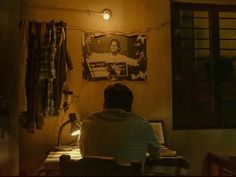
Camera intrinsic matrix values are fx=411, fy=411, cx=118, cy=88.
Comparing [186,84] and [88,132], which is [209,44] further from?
[88,132]

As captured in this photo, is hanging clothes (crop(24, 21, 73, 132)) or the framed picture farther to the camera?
the framed picture

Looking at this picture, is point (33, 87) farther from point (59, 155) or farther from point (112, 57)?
point (112, 57)

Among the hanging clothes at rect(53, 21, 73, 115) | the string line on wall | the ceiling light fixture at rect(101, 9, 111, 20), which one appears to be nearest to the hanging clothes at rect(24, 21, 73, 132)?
the hanging clothes at rect(53, 21, 73, 115)

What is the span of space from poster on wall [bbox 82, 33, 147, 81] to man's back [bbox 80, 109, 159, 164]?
1.39 meters

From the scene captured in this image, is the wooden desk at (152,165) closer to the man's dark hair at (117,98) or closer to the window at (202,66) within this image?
Answer: the man's dark hair at (117,98)

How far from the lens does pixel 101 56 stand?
4.25 m

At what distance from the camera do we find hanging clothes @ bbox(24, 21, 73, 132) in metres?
3.87

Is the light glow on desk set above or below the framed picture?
below

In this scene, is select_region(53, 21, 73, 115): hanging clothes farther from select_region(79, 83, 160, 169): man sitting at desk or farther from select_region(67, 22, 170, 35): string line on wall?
select_region(79, 83, 160, 169): man sitting at desk

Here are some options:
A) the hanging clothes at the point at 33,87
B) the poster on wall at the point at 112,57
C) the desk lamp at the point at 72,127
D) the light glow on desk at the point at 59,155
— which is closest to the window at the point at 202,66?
the poster on wall at the point at 112,57

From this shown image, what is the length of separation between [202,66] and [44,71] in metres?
1.78

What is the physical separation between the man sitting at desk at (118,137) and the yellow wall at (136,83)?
132 cm

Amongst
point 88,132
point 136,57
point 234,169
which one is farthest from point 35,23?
point 234,169

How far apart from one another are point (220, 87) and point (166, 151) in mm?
1267
